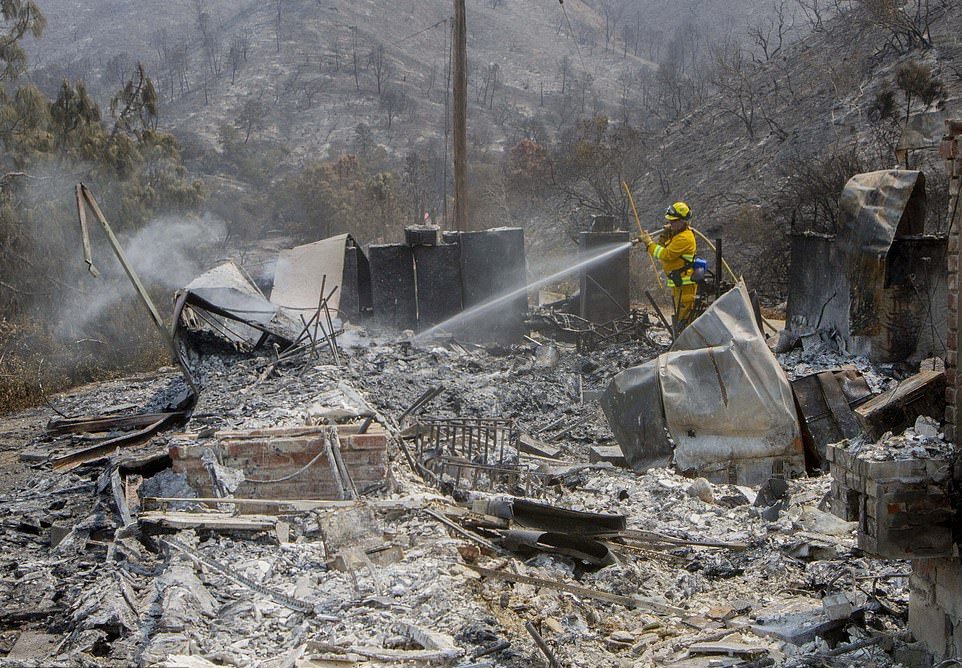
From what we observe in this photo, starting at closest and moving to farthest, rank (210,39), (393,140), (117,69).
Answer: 1. (393,140)
2. (117,69)
3. (210,39)

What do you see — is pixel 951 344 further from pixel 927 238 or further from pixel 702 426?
pixel 927 238

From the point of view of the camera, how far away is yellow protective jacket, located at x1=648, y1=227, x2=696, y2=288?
35.8ft

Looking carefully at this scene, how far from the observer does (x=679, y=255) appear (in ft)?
35.9

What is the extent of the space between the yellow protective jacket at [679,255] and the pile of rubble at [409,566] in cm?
361

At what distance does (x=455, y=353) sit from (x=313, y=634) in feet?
25.9

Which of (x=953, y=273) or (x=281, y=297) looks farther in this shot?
(x=281, y=297)

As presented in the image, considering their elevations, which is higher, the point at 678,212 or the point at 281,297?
the point at 678,212

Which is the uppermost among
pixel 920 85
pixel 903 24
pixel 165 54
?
pixel 165 54

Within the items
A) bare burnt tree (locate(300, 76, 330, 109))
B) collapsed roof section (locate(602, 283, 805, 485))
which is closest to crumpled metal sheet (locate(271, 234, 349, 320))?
collapsed roof section (locate(602, 283, 805, 485))

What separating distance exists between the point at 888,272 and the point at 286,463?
695 cm

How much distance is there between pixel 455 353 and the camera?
1202cm

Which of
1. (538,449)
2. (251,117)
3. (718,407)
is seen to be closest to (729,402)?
(718,407)

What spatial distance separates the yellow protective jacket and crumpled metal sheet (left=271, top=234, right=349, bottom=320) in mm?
5045

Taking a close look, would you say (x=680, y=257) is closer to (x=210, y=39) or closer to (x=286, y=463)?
(x=286, y=463)
